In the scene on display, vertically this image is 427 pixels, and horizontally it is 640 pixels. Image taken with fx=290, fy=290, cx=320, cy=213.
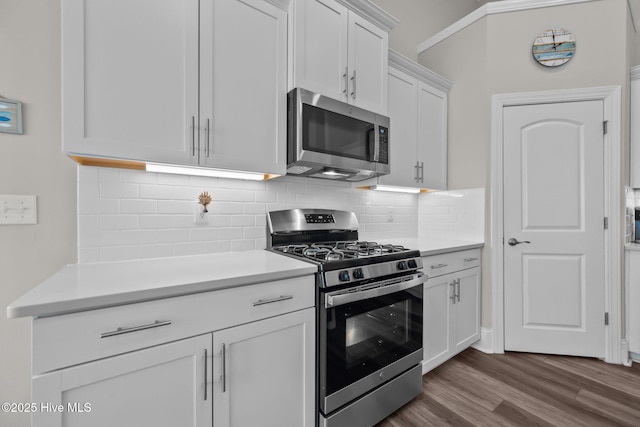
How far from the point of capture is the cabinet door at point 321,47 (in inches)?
68.2

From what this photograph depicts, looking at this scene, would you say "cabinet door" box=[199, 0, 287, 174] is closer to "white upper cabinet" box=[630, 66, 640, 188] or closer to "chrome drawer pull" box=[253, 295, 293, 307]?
"chrome drawer pull" box=[253, 295, 293, 307]

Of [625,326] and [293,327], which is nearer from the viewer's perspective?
[293,327]

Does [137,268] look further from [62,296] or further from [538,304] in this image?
[538,304]

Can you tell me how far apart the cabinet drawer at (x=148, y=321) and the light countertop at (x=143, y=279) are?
0.03m

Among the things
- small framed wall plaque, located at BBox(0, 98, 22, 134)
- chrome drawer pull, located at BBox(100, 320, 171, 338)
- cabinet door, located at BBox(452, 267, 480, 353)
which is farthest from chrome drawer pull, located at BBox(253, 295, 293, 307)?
cabinet door, located at BBox(452, 267, 480, 353)

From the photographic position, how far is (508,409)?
1.82 m

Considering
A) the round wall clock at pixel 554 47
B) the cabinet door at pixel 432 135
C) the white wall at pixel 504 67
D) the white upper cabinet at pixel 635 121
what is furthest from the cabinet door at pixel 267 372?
the white upper cabinet at pixel 635 121

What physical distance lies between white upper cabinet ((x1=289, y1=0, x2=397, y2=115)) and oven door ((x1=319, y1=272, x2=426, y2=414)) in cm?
125

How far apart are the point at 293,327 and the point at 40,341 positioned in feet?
2.89

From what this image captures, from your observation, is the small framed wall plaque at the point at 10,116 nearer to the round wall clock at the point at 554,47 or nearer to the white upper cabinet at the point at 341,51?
the white upper cabinet at the point at 341,51

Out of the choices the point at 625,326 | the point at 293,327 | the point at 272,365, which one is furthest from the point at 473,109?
the point at 272,365

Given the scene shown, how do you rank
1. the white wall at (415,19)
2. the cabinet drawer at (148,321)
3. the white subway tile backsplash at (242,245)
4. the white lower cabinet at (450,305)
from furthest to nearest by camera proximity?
the white wall at (415,19) < the white lower cabinet at (450,305) < the white subway tile backsplash at (242,245) < the cabinet drawer at (148,321)

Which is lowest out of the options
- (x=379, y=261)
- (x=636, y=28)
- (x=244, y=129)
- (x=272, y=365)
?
(x=272, y=365)

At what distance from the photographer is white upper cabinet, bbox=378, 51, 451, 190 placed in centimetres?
243
